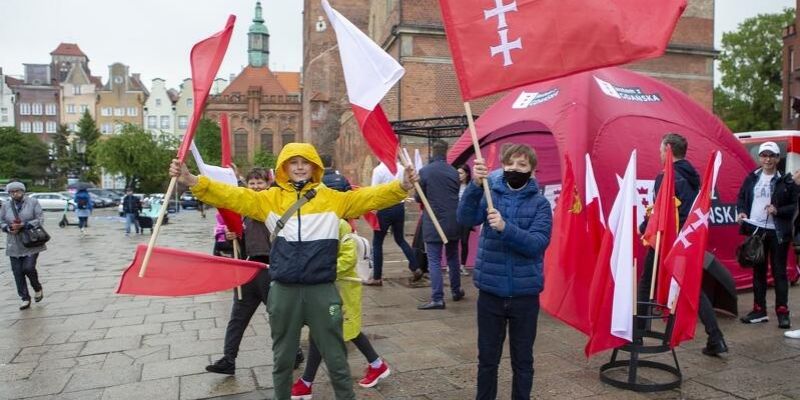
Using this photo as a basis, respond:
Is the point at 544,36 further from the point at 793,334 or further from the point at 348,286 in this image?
the point at 793,334

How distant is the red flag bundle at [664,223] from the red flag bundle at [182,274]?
3.08 meters

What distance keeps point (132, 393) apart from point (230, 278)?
1.20 meters

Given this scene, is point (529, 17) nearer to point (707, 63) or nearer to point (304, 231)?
point (304, 231)

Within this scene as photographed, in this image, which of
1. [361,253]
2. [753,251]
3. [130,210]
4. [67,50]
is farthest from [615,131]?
[67,50]

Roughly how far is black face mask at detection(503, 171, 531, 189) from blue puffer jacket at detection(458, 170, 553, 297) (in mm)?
35

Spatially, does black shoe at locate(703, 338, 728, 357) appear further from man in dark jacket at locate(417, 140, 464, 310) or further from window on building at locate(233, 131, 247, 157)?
window on building at locate(233, 131, 247, 157)

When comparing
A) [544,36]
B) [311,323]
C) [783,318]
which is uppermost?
[544,36]

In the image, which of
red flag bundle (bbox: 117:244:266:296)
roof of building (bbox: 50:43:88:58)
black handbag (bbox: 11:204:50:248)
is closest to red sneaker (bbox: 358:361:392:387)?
red flag bundle (bbox: 117:244:266:296)

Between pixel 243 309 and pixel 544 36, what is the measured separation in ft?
10.4

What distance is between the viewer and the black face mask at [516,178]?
3729 millimetres

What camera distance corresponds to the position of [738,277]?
7805mm

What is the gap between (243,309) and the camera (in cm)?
489

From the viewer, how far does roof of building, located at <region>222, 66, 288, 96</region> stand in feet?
252

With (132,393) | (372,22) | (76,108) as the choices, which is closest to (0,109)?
(76,108)
